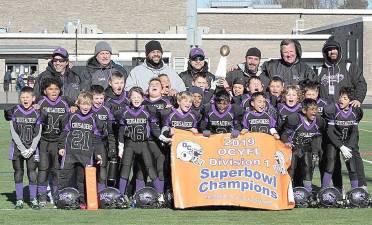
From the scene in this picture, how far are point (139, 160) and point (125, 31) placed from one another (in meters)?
56.2

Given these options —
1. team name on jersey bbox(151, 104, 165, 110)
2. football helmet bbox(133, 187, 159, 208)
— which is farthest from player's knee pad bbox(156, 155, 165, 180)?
team name on jersey bbox(151, 104, 165, 110)

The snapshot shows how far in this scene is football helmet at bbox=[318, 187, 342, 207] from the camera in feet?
32.5

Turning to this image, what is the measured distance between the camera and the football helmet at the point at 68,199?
32.0 ft

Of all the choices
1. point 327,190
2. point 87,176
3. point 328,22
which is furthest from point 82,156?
point 328,22

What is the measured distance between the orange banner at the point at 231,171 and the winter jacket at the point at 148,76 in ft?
3.84

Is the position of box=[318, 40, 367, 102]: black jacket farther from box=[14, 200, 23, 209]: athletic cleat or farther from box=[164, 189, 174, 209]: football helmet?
box=[14, 200, 23, 209]: athletic cleat

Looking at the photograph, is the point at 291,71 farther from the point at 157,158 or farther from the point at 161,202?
the point at 161,202

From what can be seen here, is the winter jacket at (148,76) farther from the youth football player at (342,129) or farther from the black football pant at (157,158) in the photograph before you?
the youth football player at (342,129)

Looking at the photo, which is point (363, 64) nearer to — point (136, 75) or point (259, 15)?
point (259, 15)

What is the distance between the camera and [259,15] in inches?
2601

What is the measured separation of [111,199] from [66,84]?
5.98 feet

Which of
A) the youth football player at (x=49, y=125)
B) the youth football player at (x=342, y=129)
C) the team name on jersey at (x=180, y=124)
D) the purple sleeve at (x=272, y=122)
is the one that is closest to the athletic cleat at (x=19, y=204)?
the youth football player at (x=49, y=125)

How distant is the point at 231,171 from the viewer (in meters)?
9.88

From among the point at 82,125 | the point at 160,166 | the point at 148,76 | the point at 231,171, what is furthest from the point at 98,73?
the point at 231,171
